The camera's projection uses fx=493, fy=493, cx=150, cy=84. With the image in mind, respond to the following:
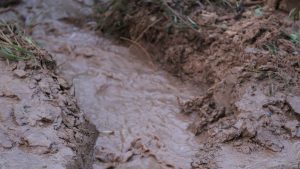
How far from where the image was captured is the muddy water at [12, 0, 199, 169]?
3.49m

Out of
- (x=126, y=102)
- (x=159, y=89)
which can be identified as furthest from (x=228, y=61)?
A: (x=126, y=102)

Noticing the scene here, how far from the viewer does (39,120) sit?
3.20 meters

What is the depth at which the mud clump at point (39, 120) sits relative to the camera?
297cm

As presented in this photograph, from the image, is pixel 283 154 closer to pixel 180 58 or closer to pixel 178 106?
pixel 178 106

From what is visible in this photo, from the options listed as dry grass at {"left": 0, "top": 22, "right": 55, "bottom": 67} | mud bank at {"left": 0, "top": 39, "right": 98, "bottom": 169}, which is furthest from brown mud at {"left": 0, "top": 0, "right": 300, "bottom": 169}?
dry grass at {"left": 0, "top": 22, "right": 55, "bottom": 67}

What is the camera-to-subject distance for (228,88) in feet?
12.5

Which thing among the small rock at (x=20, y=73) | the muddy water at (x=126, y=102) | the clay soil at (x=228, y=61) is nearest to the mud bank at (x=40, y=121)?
the small rock at (x=20, y=73)

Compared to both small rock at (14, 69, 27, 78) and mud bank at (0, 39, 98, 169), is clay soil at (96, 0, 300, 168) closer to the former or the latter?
mud bank at (0, 39, 98, 169)

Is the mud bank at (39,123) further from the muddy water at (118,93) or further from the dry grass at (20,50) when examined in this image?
the muddy water at (118,93)

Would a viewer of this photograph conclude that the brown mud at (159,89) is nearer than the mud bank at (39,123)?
No

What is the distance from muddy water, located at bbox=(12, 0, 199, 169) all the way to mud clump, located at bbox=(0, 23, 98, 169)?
0.26 m

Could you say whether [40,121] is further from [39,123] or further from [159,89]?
[159,89]

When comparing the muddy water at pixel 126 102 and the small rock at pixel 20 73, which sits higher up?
the small rock at pixel 20 73

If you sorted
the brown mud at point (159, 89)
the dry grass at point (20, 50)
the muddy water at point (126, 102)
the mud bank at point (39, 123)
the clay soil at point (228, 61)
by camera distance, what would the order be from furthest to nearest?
the dry grass at point (20, 50), the muddy water at point (126, 102), the clay soil at point (228, 61), the brown mud at point (159, 89), the mud bank at point (39, 123)
